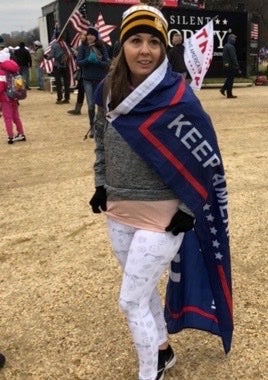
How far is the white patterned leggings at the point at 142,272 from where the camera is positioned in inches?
80.3

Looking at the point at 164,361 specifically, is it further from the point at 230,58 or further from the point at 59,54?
the point at 230,58

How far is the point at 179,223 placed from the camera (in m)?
2.01

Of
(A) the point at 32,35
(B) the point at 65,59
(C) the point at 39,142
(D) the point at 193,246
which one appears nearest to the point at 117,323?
(D) the point at 193,246

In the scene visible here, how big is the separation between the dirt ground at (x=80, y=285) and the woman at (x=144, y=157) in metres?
0.66

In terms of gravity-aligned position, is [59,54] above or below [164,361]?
above

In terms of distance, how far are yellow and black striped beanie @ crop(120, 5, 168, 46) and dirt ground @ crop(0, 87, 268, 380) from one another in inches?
67.0

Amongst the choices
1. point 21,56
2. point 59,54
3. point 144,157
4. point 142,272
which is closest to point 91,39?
point 59,54

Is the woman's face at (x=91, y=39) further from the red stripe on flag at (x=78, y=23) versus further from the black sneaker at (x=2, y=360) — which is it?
the black sneaker at (x=2, y=360)

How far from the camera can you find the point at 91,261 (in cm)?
386

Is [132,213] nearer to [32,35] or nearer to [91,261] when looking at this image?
[91,261]

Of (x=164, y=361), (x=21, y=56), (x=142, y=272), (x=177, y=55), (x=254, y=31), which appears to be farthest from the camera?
(x=254, y=31)

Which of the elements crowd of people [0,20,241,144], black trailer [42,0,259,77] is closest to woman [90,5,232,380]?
crowd of people [0,20,241,144]

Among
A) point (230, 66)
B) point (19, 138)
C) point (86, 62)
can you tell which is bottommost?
point (19, 138)

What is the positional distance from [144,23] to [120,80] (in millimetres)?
244
